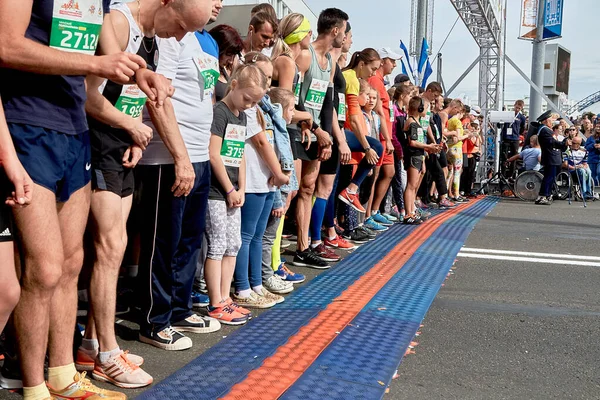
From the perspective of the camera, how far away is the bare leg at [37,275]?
77.1 inches

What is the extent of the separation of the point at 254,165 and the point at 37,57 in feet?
6.68

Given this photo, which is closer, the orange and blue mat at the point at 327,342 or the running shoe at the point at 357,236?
the orange and blue mat at the point at 327,342

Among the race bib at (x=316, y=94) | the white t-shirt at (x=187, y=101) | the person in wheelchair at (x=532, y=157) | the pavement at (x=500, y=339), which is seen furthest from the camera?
the person in wheelchair at (x=532, y=157)

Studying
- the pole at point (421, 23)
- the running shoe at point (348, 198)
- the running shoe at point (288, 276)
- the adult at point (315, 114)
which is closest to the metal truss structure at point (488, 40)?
the pole at point (421, 23)

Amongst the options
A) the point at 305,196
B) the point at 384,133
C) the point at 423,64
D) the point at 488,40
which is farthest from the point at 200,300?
the point at 488,40

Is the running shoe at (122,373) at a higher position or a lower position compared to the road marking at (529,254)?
lower

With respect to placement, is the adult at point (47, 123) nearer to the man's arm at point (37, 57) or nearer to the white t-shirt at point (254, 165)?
the man's arm at point (37, 57)

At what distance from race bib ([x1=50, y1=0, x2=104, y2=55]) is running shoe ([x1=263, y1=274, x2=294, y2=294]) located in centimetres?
234

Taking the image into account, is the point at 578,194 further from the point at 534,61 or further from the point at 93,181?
the point at 93,181

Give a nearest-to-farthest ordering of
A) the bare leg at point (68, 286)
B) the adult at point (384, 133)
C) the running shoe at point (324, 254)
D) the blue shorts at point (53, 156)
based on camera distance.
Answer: the blue shorts at point (53, 156), the bare leg at point (68, 286), the running shoe at point (324, 254), the adult at point (384, 133)

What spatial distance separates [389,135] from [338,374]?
478 cm

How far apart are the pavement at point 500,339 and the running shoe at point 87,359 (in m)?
0.06

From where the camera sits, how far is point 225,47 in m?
3.81

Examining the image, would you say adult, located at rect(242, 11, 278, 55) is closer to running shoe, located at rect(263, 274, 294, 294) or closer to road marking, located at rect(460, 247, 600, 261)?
running shoe, located at rect(263, 274, 294, 294)
